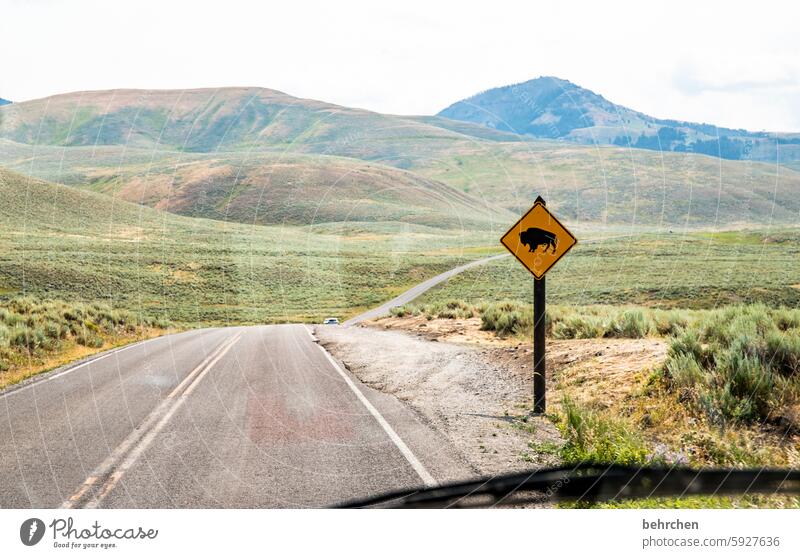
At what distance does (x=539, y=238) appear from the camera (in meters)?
7.29

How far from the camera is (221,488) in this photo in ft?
16.1

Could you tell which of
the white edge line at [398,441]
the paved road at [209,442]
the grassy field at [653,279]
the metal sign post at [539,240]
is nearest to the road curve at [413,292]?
the grassy field at [653,279]

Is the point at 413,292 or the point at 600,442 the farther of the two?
the point at 413,292

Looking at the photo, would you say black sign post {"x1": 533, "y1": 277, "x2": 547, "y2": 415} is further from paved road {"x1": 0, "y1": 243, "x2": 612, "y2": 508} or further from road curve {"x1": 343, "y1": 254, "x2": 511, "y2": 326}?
road curve {"x1": 343, "y1": 254, "x2": 511, "y2": 326}

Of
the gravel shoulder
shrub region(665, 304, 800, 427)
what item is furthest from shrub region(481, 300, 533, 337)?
shrub region(665, 304, 800, 427)

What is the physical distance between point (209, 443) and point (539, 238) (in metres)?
4.46

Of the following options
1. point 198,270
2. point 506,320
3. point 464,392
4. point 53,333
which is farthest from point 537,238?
point 198,270

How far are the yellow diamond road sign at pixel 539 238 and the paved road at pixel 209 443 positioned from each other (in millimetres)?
2451

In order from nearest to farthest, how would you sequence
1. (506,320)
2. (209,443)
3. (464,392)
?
1. (209,443)
2. (464,392)
3. (506,320)

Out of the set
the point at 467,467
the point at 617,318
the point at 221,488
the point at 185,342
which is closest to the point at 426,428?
the point at 467,467

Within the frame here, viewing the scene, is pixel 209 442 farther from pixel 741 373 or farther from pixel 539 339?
pixel 741 373

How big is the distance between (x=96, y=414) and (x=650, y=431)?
7.49 m

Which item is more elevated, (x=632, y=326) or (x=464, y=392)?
(x=632, y=326)

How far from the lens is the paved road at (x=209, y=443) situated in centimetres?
486
